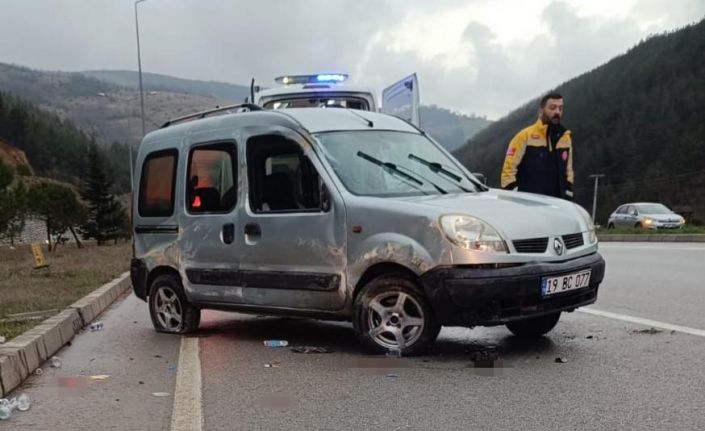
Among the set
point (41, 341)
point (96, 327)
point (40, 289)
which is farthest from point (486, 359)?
point (40, 289)

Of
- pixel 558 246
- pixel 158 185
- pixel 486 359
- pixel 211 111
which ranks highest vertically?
pixel 211 111

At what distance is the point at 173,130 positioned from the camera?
7129mm

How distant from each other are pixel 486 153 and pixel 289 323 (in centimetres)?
10266

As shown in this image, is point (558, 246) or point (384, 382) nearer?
point (384, 382)

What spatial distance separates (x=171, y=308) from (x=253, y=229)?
152cm

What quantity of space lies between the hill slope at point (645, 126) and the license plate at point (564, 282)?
76013 mm

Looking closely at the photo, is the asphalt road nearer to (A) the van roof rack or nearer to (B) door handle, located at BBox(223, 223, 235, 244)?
(B) door handle, located at BBox(223, 223, 235, 244)

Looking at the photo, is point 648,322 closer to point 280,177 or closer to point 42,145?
point 280,177

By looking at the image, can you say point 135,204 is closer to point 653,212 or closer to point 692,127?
point 653,212

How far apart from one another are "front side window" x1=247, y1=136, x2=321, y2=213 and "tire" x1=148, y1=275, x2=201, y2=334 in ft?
4.41

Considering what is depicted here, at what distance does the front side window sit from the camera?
571 centimetres

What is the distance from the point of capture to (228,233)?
20.4 ft

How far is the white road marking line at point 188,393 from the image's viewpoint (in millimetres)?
3942

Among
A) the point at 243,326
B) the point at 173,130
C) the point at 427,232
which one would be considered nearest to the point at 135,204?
the point at 173,130
